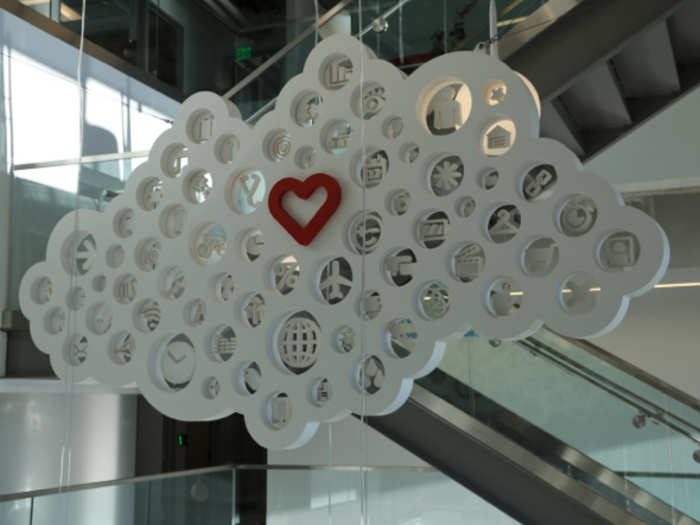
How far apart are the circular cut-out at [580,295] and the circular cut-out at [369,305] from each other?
523 mm

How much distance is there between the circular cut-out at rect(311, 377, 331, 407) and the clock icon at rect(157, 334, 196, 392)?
437 millimetres

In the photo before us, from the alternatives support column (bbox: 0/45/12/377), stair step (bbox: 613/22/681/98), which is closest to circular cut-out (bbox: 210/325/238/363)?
support column (bbox: 0/45/12/377)

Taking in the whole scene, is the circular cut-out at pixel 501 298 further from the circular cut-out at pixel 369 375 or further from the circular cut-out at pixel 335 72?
the circular cut-out at pixel 335 72

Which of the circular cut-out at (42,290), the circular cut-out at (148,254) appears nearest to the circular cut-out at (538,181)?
the circular cut-out at (148,254)

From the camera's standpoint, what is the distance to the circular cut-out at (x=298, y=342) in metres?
2.38

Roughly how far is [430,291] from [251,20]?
1.37 metres

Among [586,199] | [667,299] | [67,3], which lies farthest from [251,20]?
[667,299]

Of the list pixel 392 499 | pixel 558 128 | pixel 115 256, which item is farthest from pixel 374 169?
pixel 392 499

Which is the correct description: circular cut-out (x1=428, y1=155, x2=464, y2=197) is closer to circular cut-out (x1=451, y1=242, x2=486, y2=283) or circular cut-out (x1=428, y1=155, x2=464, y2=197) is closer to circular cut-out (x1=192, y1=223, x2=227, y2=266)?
circular cut-out (x1=451, y1=242, x2=486, y2=283)

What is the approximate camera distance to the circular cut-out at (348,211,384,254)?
235 cm

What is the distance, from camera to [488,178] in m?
2.23

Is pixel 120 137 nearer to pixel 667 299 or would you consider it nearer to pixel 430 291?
pixel 430 291

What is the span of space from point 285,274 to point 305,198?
241 mm

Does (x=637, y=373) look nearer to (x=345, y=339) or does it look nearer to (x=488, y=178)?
(x=488, y=178)
